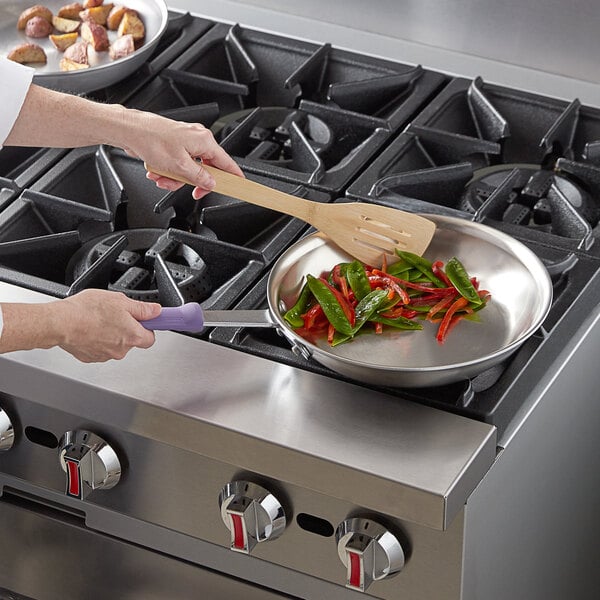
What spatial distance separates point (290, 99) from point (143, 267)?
438mm

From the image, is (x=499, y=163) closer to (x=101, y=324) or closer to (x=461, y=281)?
(x=461, y=281)

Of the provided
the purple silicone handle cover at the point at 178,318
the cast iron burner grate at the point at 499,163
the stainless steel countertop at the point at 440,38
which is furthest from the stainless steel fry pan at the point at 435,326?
the stainless steel countertop at the point at 440,38

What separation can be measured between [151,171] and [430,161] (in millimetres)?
411

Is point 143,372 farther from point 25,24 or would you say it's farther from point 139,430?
point 25,24

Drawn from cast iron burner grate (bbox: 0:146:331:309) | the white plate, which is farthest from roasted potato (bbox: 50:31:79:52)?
cast iron burner grate (bbox: 0:146:331:309)

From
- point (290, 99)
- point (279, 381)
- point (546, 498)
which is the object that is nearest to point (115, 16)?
point (290, 99)

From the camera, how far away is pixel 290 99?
5.84 feet

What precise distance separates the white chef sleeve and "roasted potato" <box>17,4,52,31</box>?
0.46 m

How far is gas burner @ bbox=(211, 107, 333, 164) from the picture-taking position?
63.2 inches

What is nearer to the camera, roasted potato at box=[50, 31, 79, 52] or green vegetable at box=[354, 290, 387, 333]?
green vegetable at box=[354, 290, 387, 333]

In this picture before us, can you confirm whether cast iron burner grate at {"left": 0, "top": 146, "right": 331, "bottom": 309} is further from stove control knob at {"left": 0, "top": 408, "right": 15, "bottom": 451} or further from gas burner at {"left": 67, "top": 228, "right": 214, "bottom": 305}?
stove control knob at {"left": 0, "top": 408, "right": 15, "bottom": 451}

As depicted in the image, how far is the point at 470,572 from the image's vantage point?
3.99 ft

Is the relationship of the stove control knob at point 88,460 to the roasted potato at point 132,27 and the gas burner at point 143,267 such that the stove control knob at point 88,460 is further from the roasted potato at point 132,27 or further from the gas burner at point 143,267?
the roasted potato at point 132,27

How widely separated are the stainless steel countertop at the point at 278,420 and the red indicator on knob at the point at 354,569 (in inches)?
Result: 3.1
